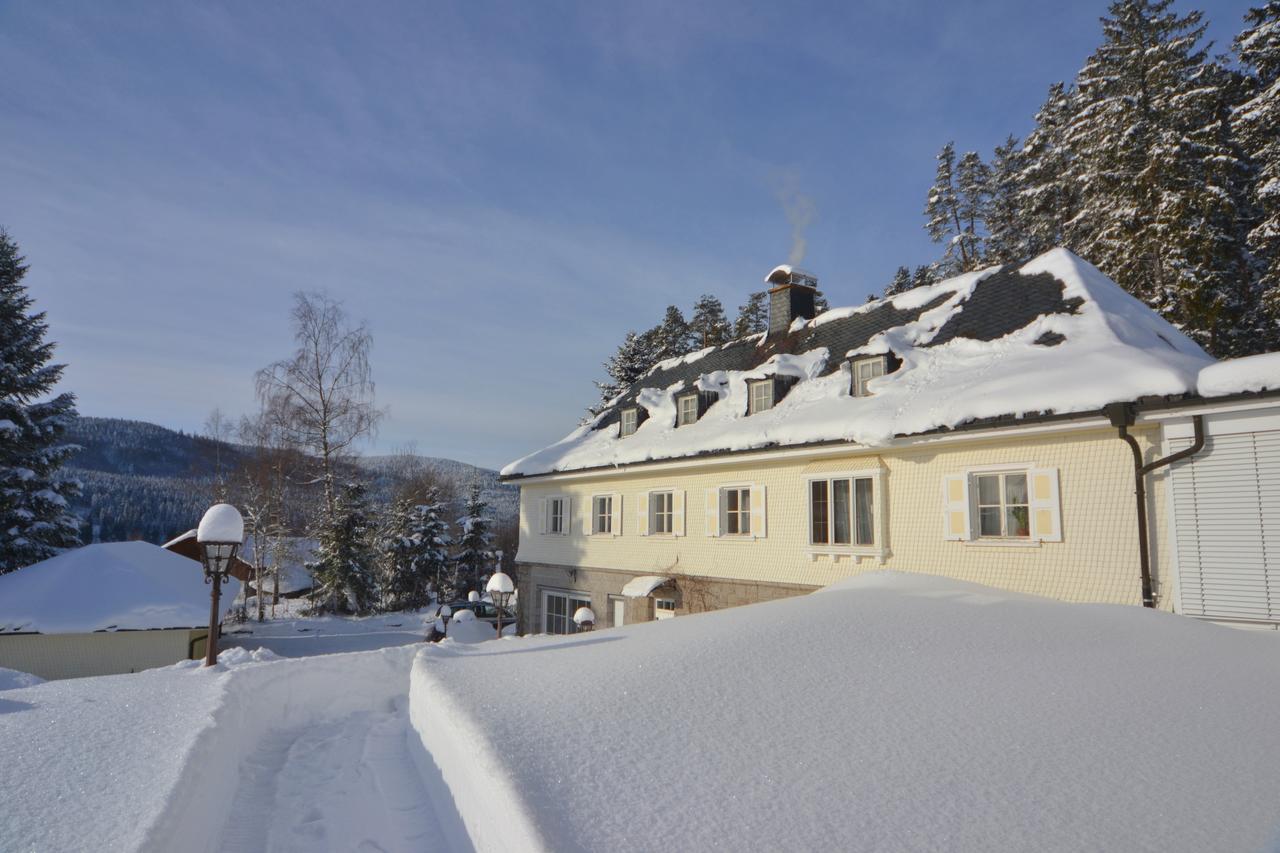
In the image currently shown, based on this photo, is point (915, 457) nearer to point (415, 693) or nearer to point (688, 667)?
point (688, 667)

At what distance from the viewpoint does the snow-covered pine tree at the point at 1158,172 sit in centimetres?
1953

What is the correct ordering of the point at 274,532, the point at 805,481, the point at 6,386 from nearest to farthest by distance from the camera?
the point at 805,481
the point at 6,386
the point at 274,532

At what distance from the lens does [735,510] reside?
1415 cm

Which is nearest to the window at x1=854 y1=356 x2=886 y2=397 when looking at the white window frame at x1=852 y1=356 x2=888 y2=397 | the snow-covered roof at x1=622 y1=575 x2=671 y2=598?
the white window frame at x1=852 y1=356 x2=888 y2=397

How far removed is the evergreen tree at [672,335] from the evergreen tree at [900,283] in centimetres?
1338

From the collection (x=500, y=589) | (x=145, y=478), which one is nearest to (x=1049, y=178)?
(x=500, y=589)

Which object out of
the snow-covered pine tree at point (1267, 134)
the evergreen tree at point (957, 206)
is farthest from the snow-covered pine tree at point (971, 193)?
the snow-covered pine tree at point (1267, 134)

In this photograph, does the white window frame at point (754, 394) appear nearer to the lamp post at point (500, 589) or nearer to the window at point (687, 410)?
the window at point (687, 410)

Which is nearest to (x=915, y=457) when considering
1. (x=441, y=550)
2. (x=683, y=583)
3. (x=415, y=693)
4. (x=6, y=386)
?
(x=683, y=583)

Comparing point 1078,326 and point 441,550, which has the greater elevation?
point 1078,326

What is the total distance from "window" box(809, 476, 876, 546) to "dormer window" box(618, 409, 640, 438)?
22.1 ft

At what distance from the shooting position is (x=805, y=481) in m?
12.6

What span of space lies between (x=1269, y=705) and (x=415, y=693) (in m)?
6.72

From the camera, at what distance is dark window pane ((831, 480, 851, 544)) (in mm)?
11844
